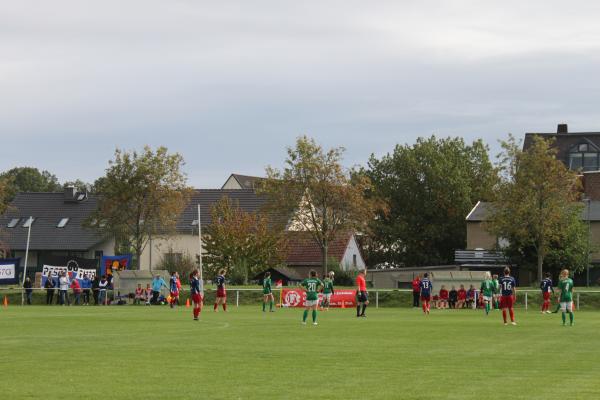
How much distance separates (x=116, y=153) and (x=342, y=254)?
30.4 m

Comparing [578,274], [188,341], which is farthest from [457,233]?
[188,341]

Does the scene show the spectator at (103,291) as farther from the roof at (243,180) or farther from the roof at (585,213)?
the roof at (243,180)

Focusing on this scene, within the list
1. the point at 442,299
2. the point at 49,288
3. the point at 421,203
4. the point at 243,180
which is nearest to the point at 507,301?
the point at 442,299

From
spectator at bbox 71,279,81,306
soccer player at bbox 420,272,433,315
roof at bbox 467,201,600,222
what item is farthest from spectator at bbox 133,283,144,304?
roof at bbox 467,201,600,222

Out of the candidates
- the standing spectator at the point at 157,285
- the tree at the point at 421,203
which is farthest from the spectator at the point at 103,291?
the tree at the point at 421,203

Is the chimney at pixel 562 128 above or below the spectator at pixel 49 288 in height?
above

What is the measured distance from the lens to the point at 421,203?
377 feet

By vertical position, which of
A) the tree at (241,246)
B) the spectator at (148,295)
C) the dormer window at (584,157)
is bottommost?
the spectator at (148,295)

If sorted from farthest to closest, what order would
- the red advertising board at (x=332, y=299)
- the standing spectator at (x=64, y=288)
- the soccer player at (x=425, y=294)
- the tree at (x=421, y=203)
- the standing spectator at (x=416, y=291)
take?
the tree at (x=421, y=203) < the standing spectator at (x=64, y=288) < the red advertising board at (x=332, y=299) < the standing spectator at (x=416, y=291) < the soccer player at (x=425, y=294)

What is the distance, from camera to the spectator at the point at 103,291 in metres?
59.9

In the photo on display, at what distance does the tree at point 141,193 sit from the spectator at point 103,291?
12.6 meters

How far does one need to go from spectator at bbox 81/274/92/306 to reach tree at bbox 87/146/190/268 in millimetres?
10013

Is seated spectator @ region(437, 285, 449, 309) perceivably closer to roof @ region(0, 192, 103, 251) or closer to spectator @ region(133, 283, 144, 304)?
spectator @ region(133, 283, 144, 304)

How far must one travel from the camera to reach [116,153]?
243 feet
